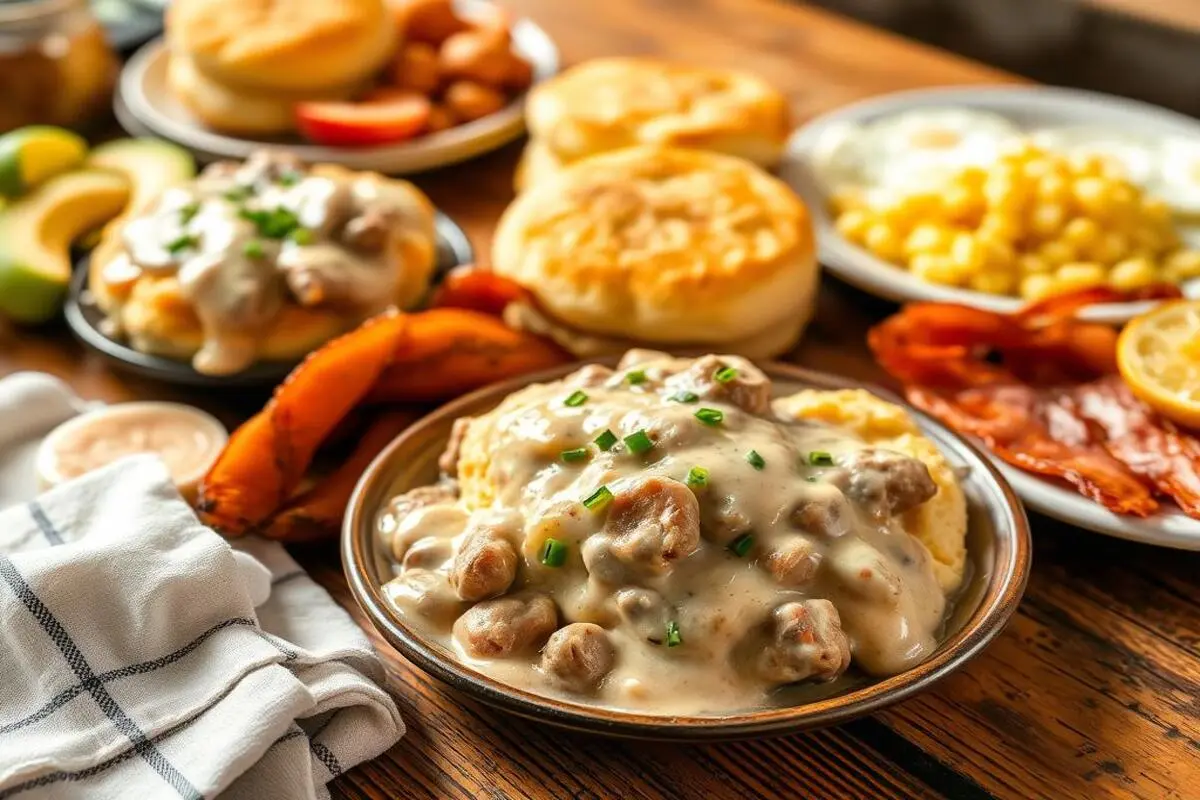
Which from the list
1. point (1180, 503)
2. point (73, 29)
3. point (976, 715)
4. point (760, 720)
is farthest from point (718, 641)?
point (73, 29)

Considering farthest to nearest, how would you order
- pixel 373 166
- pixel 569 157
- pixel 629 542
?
A: pixel 373 166, pixel 569 157, pixel 629 542

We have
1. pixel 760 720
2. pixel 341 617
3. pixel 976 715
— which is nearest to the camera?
pixel 760 720

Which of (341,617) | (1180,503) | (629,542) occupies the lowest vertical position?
(341,617)

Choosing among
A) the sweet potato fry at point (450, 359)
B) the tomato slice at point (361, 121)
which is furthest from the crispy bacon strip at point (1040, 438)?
the tomato slice at point (361, 121)

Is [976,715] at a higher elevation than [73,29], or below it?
below

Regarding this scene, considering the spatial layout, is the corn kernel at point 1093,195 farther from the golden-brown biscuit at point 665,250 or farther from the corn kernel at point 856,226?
the golden-brown biscuit at point 665,250

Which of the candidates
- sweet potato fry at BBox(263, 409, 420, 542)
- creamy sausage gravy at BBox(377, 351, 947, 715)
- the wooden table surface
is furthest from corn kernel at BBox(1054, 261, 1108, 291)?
sweet potato fry at BBox(263, 409, 420, 542)

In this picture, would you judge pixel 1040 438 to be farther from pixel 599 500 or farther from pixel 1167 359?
pixel 599 500

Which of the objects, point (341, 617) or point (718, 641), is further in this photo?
point (341, 617)

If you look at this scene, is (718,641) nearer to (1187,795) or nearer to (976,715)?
(976,715)
